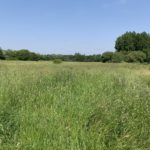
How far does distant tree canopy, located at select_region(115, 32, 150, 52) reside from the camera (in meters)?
96.1

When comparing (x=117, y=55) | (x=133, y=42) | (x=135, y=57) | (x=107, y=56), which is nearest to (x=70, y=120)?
(x=107, y=56)

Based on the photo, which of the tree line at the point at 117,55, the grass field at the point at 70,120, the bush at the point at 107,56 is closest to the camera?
the grass field at the point at 70,120

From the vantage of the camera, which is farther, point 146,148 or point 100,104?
point 100,104

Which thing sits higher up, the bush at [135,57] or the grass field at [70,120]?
the grass field at [70,120]

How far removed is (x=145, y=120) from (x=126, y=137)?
85 centimetres

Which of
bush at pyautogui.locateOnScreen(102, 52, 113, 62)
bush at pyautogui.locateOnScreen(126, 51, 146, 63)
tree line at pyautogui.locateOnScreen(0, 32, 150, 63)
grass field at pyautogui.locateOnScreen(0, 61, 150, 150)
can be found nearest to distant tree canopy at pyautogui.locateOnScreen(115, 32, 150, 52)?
tree line at pyautogui.locateOnScreen(0, 32, 150, 63)

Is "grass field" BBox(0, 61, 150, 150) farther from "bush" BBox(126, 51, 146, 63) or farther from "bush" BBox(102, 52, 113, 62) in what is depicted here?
"bush" BBox(126, 51, 146, 63)

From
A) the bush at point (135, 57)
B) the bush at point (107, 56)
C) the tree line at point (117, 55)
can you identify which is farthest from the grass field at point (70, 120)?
the bush at point (135, 57)

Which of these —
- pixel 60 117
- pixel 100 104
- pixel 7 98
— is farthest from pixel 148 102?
pixel 7 98

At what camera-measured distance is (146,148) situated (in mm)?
4609

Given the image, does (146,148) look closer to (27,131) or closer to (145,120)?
(145,120)

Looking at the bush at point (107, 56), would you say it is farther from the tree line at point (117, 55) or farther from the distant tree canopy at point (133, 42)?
the distant tree canopy at point (133, 42)

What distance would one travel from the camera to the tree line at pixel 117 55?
61.5 m

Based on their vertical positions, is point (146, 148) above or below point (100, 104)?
below
